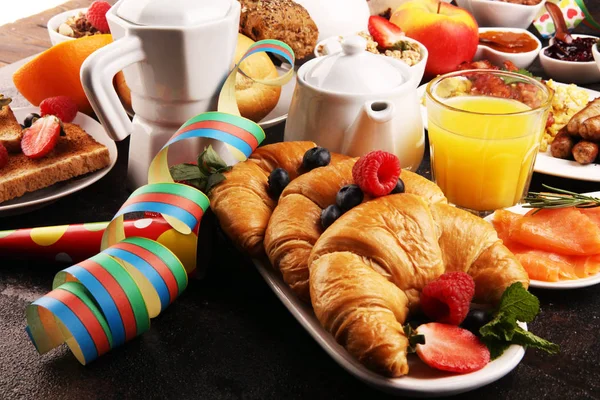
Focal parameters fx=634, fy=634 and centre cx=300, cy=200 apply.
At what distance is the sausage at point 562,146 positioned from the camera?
119 centimetres

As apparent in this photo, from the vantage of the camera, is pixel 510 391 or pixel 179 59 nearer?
pixel 510 391

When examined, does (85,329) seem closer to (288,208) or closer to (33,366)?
(33,366)

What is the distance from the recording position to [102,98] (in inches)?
37.2

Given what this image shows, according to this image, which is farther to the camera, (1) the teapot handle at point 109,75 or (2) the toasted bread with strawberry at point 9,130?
(2) the toasted bread with strawberry at point 9,130

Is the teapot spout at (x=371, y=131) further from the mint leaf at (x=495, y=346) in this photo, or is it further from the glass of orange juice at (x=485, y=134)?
the mint leaf at (x=495, y=346)

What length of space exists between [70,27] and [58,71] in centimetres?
24

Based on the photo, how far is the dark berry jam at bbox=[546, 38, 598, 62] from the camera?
162 centimetres

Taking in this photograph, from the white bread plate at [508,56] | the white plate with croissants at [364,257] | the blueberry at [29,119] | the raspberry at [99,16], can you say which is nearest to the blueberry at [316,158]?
the white plate with croissants at [364,257]

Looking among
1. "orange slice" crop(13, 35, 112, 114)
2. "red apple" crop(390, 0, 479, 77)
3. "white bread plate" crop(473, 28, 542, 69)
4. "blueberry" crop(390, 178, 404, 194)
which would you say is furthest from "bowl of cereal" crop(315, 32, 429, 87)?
"blueberry" crop(390, 178, 404, 194)

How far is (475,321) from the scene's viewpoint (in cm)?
75

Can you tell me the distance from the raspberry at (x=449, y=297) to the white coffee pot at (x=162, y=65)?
49cm

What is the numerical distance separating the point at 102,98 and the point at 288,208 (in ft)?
1.08

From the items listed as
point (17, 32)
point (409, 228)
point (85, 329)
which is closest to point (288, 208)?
point (409, 228)

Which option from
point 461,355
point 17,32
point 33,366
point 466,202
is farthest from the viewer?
point 17,32
